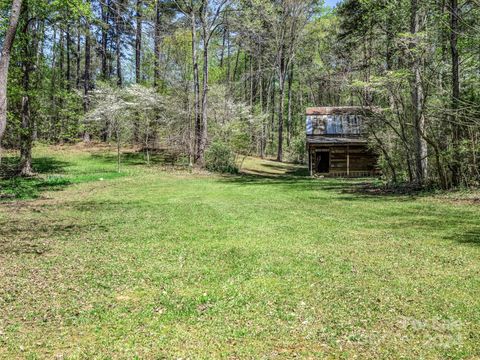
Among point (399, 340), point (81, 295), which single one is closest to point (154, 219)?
point (81, 295)

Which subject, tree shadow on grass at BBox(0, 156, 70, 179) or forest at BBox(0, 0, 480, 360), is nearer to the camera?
forest at BBox(0, 0, 480, 360)

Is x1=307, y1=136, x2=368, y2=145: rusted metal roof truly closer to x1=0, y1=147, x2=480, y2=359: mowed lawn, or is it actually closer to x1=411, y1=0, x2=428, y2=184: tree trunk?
x1=411, y1=0, x2=428, y2=184: tree trunk

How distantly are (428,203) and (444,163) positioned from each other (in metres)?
2.93

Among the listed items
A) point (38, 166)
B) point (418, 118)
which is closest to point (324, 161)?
point (418, 118)

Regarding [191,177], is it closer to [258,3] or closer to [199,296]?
[258,3]

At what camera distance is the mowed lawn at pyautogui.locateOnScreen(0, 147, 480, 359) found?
150 inches

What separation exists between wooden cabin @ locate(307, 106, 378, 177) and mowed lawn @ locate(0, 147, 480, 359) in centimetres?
1764

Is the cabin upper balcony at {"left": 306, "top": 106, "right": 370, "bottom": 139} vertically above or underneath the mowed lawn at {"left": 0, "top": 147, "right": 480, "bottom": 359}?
above

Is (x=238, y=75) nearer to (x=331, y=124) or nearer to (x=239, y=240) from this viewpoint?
(x=331, y=124)

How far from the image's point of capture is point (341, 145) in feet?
93.7

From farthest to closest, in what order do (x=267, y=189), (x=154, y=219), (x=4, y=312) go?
(x=267, y=189), (x=154, y=219), (x=4, y=312)

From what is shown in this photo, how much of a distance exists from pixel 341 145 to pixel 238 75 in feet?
80.5

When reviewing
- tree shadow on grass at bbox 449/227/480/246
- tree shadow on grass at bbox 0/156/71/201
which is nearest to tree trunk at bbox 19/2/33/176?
tree shadow on grass at bbox 0/156/71/201

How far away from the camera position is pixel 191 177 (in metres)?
21.5
